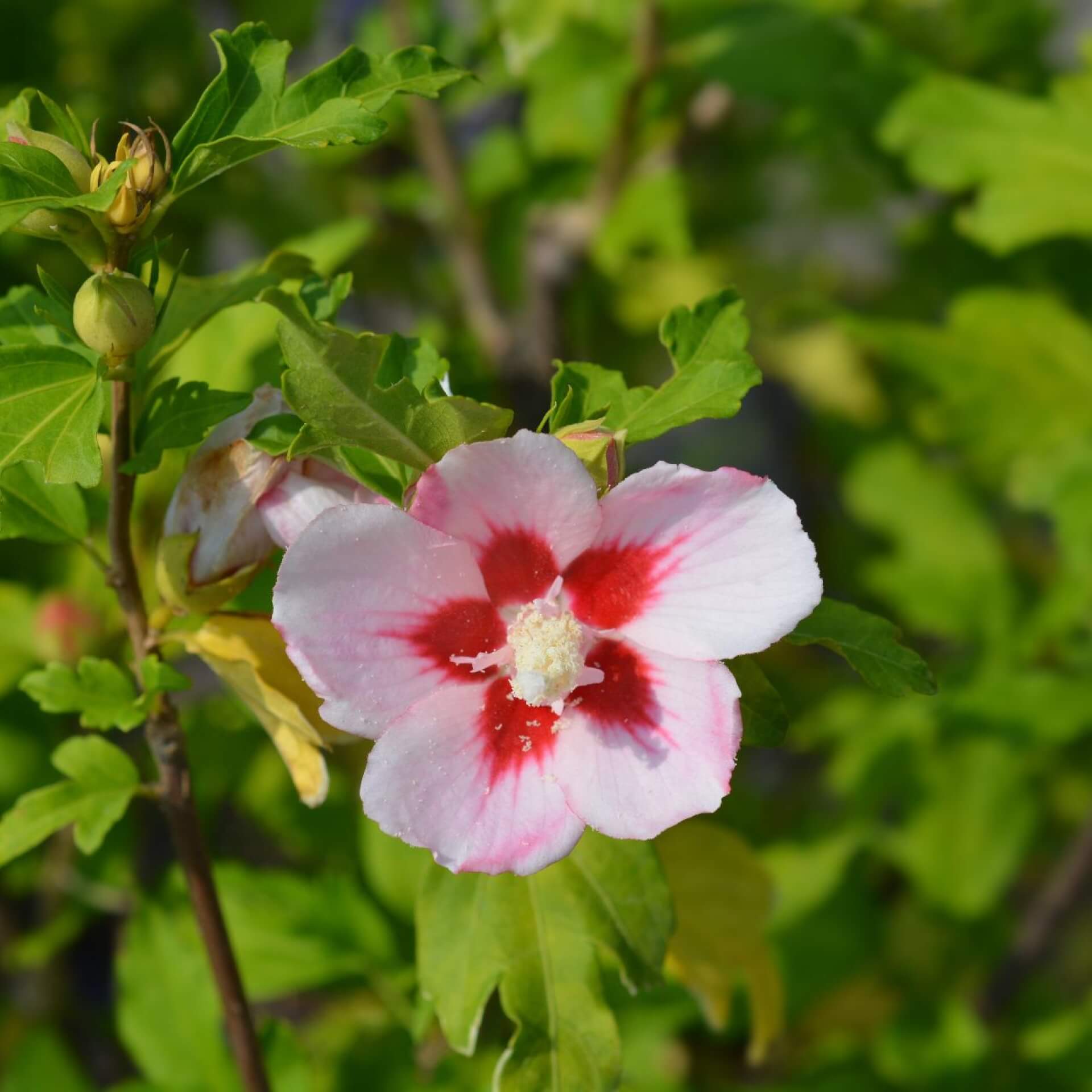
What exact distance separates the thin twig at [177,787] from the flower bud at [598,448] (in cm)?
28

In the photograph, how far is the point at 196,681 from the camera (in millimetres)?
1315

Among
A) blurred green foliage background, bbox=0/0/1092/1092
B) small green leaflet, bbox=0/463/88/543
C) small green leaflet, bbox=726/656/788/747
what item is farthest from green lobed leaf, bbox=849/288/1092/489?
small green leaflet, bbox=0/463/88/543

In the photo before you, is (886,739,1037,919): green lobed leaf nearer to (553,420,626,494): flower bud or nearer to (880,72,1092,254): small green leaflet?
(880,72,1092,254): small green leaflet

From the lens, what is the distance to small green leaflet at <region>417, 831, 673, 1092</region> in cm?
87

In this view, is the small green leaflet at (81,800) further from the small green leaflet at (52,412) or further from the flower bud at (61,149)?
the flower bud at (61,149)

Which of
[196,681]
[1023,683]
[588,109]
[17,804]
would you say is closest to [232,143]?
[17,804]

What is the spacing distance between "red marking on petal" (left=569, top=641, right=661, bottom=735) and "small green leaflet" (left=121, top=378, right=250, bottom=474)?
0.27 m

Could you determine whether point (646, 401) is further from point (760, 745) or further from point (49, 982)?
point (49, 982)

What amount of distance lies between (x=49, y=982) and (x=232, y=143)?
1321mm

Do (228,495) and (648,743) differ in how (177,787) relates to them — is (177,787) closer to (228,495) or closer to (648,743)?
(228,495)

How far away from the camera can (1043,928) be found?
169 cm

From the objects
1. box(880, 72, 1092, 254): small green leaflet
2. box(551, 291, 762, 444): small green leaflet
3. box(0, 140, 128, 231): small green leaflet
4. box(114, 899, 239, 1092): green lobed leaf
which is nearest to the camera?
box(0, 140, 128, 231): small green leaflet

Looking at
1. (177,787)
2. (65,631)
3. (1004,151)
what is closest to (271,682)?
(177,787)

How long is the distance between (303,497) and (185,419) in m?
0.09
